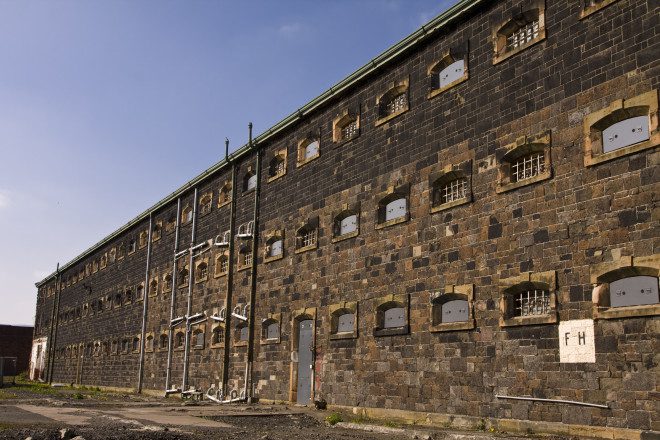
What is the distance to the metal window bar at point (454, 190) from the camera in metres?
15.2

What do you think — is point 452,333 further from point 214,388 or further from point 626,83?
point 214,388

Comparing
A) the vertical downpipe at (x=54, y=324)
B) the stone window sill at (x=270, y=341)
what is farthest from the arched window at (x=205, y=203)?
the vertical downpipe at (x=54, y=324)

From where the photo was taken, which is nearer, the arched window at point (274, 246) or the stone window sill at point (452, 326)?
the stone window sill at point (452, 326)

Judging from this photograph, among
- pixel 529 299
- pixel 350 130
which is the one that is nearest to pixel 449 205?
pixel 529 299

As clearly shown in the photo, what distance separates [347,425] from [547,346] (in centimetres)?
468

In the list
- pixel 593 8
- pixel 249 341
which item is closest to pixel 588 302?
pixel 593 8

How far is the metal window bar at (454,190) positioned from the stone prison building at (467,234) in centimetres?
5

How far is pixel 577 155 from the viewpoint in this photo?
12562 millimetres

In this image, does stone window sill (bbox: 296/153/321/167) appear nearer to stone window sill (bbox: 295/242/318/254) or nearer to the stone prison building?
the stone prison building

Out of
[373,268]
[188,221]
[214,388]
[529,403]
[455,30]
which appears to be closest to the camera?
[529,403]

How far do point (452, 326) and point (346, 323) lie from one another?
14.7ft

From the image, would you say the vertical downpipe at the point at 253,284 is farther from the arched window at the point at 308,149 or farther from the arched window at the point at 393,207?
the arched window at the point at 393,207

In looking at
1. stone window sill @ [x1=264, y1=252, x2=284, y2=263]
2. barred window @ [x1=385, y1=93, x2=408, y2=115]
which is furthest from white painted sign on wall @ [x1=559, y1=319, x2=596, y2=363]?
stone window sill @ [x1=264, y1=252, x2=284, y2=263]

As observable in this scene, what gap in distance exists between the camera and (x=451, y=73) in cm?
1608
